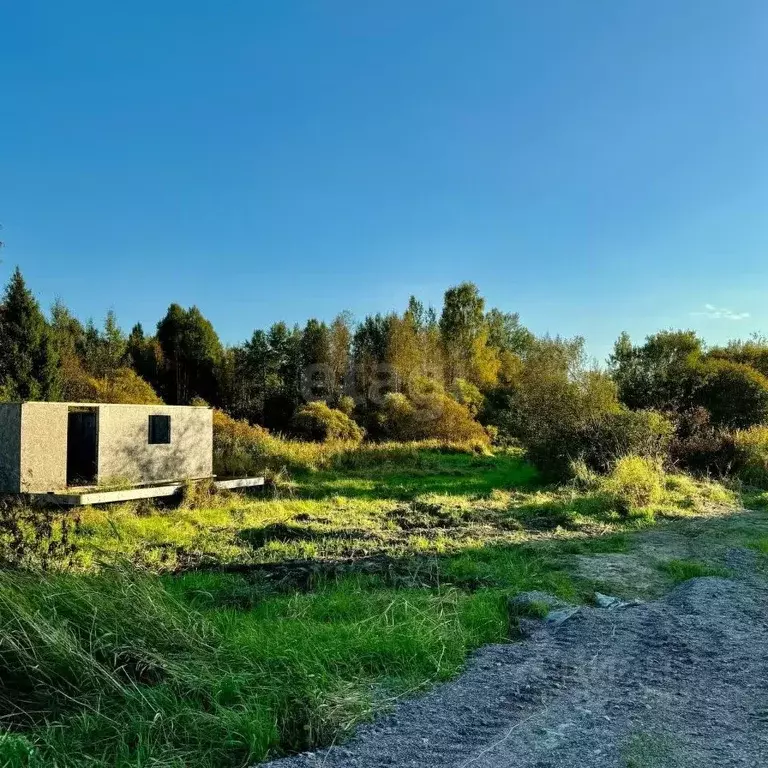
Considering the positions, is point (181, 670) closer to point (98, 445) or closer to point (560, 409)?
point (98, 445)

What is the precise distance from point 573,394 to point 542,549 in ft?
28.1

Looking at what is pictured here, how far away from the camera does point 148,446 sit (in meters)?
11.3

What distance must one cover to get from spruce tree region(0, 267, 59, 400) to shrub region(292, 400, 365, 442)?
805 cm

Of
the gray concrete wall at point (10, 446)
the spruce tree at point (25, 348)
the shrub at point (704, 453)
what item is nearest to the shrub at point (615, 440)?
the shrub at point (704, 453)

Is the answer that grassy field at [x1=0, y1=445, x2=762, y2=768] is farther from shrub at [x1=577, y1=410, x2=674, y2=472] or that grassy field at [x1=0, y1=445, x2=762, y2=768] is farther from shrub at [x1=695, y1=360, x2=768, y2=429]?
shrub at [x1=695, y1=360, x2=768, y2=429]

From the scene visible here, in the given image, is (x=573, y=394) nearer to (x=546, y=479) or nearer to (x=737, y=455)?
(x=546, y=479)

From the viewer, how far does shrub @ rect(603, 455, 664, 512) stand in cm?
1014

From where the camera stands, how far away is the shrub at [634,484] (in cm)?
1014

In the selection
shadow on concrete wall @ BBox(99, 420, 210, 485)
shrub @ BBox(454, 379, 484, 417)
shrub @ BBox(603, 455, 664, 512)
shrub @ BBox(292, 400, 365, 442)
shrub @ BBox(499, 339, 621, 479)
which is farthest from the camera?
shrub @ BBox(454, 379, 484, 417)

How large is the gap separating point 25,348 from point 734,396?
21.9 metres

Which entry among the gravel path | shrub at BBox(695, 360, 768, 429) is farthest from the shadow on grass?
shrub at BBox(695, 360, 768, 429)

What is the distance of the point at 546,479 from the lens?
44.8ft

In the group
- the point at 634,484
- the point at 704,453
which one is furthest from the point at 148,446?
the point at 704,453

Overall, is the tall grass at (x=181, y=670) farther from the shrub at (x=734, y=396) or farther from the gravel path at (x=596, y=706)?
the shrub at (x=734, y=396)
